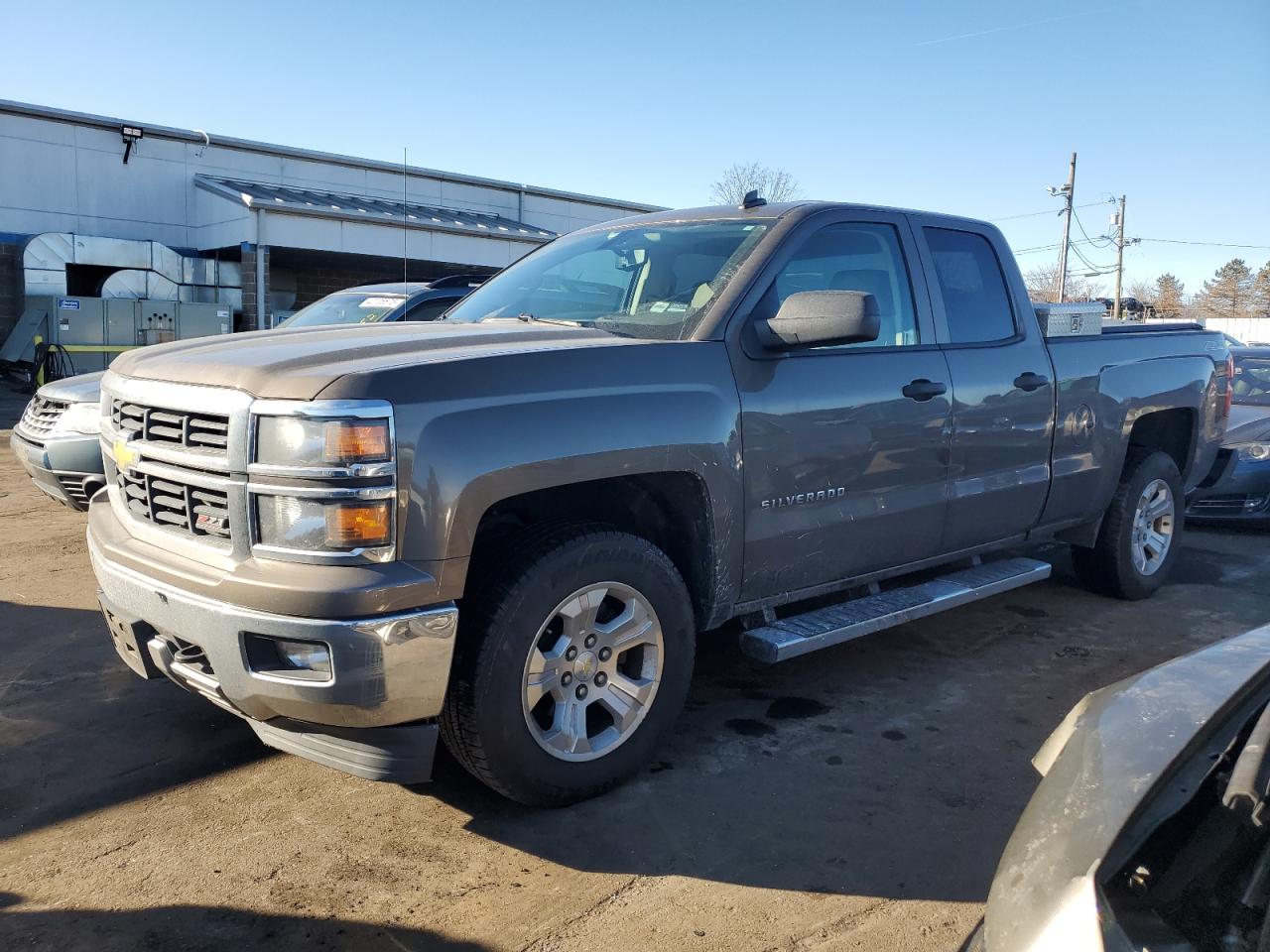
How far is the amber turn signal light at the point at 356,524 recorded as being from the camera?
2730mm

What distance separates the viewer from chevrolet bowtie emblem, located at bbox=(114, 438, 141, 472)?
3301 mm

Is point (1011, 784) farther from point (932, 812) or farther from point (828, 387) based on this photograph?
point (828, 387)

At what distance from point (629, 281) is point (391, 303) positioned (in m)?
4.60

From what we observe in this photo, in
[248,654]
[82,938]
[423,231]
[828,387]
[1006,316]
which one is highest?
[423,231]

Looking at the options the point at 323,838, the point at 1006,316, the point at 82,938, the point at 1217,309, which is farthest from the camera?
→ the point at 1217,309

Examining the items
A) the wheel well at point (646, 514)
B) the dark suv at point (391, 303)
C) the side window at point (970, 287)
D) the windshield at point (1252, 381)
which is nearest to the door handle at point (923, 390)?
the side window at point (970, 287)

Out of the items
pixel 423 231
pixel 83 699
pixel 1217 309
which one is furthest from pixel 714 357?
pixel 1217 309

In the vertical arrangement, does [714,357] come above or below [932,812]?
above

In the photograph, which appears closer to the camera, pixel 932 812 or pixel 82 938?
pixel 82 938

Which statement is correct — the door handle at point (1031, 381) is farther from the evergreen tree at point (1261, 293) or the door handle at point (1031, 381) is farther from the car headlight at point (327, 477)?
the evergreen tree at point (1261, 293)

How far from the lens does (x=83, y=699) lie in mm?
4199

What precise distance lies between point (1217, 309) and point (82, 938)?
327 ft

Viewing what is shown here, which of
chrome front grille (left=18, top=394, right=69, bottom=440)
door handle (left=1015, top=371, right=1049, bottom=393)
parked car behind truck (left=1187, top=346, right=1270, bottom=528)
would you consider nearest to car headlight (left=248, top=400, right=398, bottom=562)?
door handle (left=1015, top=371, right=1049, bottom=393)

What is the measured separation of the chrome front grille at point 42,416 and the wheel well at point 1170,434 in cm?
658
